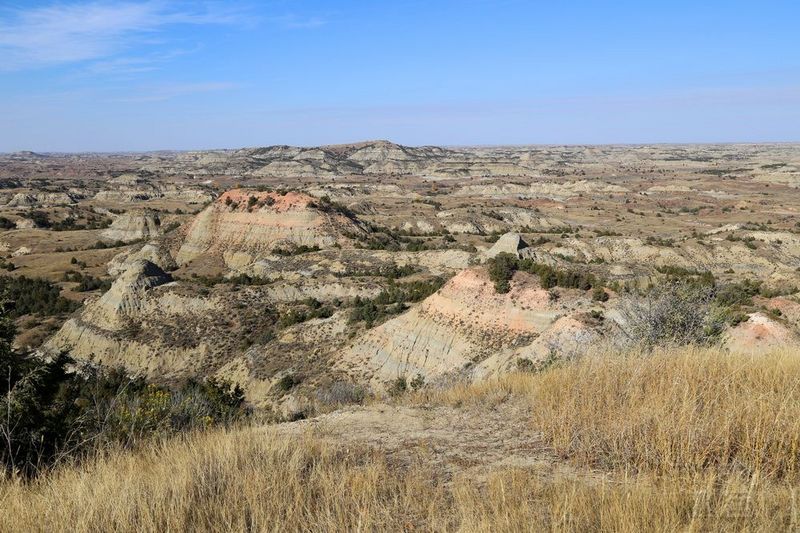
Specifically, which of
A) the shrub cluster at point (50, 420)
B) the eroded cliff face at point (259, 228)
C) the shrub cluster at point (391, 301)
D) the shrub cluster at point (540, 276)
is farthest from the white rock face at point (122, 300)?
the shrub cluster at point (50, 420)

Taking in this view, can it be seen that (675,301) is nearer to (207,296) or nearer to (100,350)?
(207,296)

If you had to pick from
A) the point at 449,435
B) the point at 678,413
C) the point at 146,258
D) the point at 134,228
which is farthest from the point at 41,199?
the point at 678,413

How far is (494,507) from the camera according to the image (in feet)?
11.6

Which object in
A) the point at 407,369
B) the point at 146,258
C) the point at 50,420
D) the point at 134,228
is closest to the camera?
the point at 50,420

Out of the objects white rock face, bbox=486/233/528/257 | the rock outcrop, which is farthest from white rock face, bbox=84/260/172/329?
white rock face, bbox=486/233/528/257

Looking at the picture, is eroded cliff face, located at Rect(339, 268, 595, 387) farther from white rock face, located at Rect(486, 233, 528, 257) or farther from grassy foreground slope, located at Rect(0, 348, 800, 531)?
white rock face, located at Rect(486, 233, 528, 257)

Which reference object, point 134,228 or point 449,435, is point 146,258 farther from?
point 449,435

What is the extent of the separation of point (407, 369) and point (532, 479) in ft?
64.0

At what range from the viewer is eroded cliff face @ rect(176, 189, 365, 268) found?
52250 mm

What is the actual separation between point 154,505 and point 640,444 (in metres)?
3.92

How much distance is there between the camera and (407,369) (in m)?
23.6

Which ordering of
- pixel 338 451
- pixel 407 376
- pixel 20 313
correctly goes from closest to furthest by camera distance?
1. pixel 338 451
2. pixel 407 376
3. pixel 20 313

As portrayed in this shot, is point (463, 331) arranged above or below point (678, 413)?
below

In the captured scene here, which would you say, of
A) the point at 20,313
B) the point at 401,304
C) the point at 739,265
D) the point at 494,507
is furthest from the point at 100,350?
the point at 739,265
